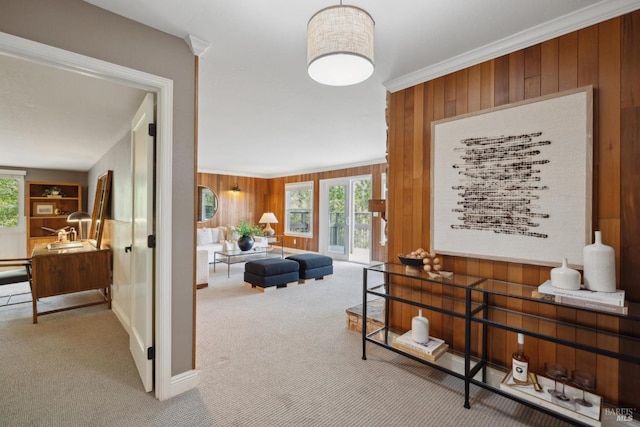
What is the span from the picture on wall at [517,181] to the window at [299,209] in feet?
19.7

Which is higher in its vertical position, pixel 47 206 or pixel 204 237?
pixel 47 206

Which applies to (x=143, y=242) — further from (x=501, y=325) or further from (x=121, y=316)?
(x=501, y=325)

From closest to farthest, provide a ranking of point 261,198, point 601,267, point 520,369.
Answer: point 601,267, point 520,369, point 261,198

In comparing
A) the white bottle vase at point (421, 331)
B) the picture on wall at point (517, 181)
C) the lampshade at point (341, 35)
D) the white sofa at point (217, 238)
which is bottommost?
the white bottle vase at point (421, 331)

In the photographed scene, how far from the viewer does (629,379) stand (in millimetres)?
1619

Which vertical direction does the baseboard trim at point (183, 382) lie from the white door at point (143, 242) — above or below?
below

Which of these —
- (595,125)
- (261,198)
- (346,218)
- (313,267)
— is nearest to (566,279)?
(595,125)

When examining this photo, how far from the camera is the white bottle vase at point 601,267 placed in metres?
1.51

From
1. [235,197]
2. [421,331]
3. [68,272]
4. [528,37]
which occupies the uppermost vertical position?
[528,37]

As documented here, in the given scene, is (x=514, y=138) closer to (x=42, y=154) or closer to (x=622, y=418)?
(x=622, y=418)

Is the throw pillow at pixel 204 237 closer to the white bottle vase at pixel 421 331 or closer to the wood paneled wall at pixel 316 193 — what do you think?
the wood paneled wall at pixel 316 193

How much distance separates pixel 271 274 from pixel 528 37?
12.9 ft

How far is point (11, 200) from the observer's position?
21.1 ft

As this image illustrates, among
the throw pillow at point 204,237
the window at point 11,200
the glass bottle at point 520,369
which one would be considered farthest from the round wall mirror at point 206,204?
the glass bottle at point 520,369
